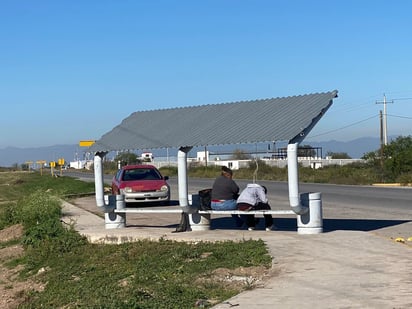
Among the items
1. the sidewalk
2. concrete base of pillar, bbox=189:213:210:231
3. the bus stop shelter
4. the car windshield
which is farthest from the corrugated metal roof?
the car windshield

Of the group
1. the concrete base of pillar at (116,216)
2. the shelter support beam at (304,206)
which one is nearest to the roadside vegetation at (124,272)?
the concrete base of pillar at (116,216)

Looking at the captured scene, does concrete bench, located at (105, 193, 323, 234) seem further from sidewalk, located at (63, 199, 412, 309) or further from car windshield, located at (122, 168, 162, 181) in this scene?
car windshield, located at (122, 168, 162, 181)

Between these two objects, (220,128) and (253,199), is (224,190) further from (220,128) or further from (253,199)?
(220,128)

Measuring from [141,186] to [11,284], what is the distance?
44.3 feet

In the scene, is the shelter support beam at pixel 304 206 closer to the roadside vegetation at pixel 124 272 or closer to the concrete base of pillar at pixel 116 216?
the roadside vegetation at pixel 124 272

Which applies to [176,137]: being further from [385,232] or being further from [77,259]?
[385,232]

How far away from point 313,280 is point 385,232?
6.89 metres

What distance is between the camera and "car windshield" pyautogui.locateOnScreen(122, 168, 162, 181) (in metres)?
27.8

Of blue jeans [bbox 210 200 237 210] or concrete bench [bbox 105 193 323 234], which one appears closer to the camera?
concrete bench [bbox 105 193 323 234]

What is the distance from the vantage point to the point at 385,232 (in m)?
15.8

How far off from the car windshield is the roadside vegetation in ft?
35.7

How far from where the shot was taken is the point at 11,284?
1336cm

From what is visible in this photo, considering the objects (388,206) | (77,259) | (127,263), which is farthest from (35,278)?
(388,206)

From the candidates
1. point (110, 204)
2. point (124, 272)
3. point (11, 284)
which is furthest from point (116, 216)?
point (124, 272)
